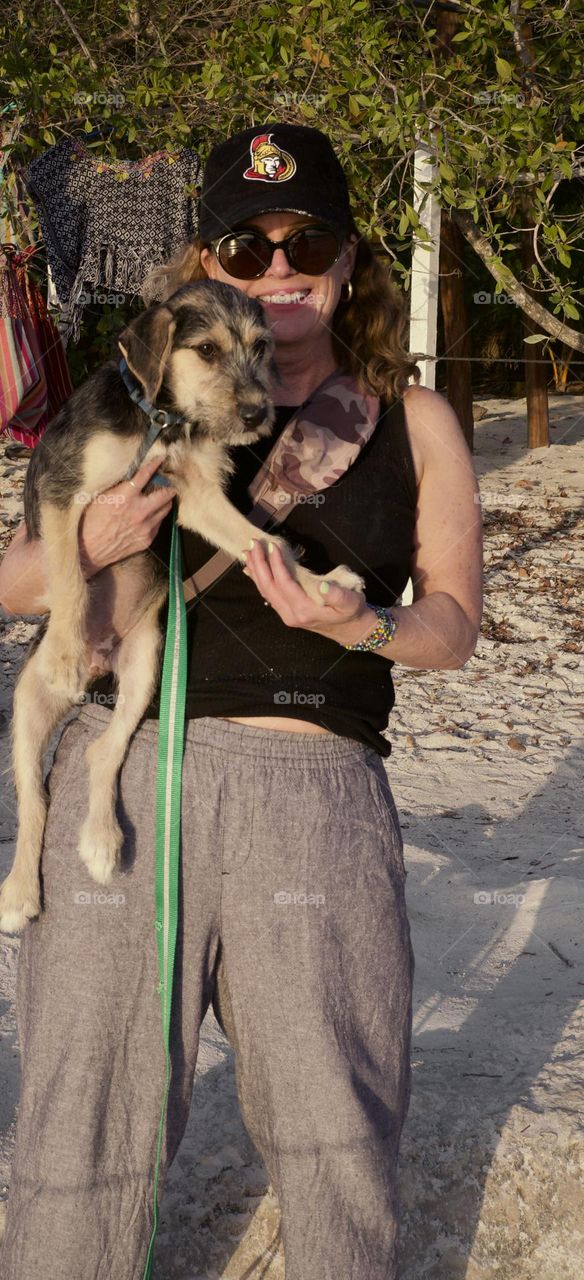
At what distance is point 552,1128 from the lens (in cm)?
315

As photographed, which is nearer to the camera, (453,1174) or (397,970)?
(397,970)

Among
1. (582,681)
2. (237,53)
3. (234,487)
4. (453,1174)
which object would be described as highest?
(237,53)

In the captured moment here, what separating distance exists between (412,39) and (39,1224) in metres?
7.81

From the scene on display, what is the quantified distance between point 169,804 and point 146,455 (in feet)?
2.70

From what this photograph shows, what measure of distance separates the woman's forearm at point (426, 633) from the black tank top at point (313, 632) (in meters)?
0.09

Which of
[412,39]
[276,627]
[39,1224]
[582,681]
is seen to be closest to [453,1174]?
[39,1224]

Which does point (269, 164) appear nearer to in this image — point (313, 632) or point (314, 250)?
point (314, 250)

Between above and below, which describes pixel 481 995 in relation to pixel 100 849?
below

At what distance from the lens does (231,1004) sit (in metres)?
2.22

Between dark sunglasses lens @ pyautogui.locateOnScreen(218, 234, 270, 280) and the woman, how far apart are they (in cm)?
4

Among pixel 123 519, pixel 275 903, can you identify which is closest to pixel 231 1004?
pixel 275 903

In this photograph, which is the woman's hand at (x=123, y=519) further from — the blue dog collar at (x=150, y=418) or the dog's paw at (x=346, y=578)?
the dog's paw at (x=346, y=578)

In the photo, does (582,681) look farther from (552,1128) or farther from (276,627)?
(276,627)

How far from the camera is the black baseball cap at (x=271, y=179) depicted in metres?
2.33
